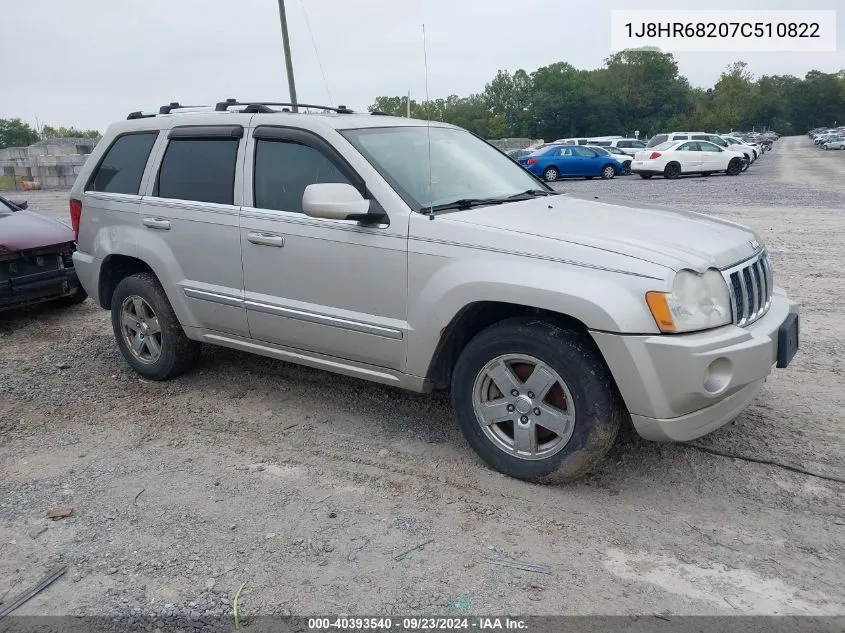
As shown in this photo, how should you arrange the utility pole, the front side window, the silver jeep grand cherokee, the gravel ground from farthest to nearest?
1. the front side window
2. the utility pole
3. the silver jeep grand cherokee
4. the gravel ground

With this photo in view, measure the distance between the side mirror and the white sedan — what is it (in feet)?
81.8

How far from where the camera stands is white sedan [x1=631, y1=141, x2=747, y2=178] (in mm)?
26672

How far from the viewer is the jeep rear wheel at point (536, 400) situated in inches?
133

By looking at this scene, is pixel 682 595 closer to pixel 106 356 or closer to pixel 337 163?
pixel 337 163

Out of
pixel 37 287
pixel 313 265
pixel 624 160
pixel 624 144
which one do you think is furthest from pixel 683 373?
pixel 624 144

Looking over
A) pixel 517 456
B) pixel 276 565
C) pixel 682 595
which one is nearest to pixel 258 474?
pixel 276 565

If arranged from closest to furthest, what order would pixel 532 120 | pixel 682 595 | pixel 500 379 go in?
pixel 682 595
pixel 500 379
pixel 532 120

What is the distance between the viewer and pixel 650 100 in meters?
99.4

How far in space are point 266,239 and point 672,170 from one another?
25.1 meters

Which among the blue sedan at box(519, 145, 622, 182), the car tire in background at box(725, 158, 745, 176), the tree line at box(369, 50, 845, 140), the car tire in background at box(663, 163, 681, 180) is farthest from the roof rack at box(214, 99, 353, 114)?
the tree line at box(369, 50, 845, 140)

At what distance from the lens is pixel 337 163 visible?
415 centimetres

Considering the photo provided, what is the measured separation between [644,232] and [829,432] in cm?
166

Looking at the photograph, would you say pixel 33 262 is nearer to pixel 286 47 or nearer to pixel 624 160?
pixel 286 47

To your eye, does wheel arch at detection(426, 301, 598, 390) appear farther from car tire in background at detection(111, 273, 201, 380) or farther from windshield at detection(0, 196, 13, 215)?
windshield at detection(0, 196, 13, 215)
